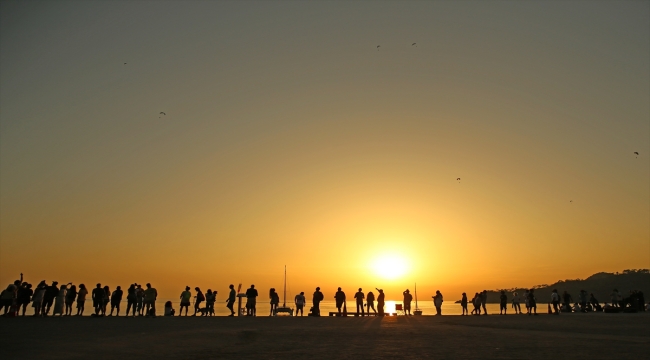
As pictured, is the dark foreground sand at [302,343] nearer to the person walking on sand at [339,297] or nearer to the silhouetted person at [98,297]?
the silhouetted person at [98,297]

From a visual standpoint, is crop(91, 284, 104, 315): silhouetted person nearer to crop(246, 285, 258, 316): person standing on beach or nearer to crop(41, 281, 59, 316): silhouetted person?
crop(41, 281, 59, 316): silhouetted person

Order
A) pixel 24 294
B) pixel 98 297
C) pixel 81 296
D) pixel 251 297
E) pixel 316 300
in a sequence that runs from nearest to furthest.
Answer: pixel 24 294, pixel 98 297, pixel 81 296, pixel 251 297, pixel 316 300

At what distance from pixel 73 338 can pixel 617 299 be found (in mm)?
40186

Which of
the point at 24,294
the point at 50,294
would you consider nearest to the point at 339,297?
the point at 50,294

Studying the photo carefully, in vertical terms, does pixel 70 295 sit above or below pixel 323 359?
above

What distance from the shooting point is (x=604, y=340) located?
18.2m

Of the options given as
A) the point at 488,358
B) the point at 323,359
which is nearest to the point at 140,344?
the point at 323,359

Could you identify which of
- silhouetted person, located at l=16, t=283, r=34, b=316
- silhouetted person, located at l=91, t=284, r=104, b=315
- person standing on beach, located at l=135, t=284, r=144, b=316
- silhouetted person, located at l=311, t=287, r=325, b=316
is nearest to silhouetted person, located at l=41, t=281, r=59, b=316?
silhouetted person, located at l=16, t=283, r=34, b=316

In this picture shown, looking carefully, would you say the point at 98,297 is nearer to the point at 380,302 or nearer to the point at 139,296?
the point at 139,296

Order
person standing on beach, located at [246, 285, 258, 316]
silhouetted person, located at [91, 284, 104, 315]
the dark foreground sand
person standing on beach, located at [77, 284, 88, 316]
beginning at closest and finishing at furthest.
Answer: the dark foreground sand → silhouetted person, located at [91, 284, 104, 315] → person standing on beach, located at [77, 284, 88, 316] → person standing on beach, located at [246, 285, 258, 316]

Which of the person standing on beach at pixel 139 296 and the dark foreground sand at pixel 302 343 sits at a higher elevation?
the person standing on beach at pixel 139 296

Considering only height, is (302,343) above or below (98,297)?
below

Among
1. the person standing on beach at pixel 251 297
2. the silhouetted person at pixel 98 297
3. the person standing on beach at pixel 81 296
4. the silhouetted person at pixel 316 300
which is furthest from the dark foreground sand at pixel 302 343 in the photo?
the silhouetted person at pixel 316 300

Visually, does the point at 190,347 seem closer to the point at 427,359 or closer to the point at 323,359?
the point at 323,359
